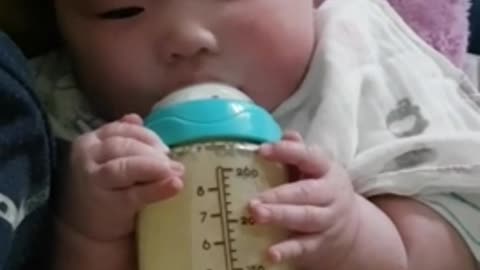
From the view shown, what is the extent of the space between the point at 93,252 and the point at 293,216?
6.5 inches

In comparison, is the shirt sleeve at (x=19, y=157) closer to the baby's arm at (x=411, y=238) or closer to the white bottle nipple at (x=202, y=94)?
the white bottle nipple at (x=202, y=94)

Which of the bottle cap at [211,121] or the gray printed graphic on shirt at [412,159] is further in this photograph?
the gray printed graphic on shirt at [412,159]

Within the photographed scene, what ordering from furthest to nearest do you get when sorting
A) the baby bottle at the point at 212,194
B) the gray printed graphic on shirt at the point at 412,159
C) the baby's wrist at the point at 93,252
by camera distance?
the gray printed graphic on shirt at the point at 412,159
the baby's wrist at the point at 93,252
the baby bottle at the point at 212,194

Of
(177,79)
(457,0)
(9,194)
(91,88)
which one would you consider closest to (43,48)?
(91,88)

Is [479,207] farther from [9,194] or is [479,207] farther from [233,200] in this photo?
[9,194]

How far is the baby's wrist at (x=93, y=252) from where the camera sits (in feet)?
2.85

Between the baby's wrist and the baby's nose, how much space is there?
0.50ft

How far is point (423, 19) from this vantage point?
125 cm

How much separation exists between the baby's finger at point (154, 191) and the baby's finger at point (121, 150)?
0.8 inches

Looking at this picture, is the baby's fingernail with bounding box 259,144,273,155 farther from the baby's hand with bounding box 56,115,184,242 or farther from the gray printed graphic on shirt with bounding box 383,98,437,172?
the gray printed graphic on shirt with bounding box 383,98,437,172

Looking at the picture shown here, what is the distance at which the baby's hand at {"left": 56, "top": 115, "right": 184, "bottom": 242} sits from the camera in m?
0.79

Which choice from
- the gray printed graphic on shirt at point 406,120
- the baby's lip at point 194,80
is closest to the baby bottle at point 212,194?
the baby's lip at point 194,80

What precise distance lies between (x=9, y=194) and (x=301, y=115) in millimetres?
319

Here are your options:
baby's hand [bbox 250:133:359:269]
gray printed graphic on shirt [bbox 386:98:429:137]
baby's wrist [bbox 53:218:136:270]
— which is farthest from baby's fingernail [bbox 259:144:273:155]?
gray printed graphic on shirt [bbox 386:98:429:137]
